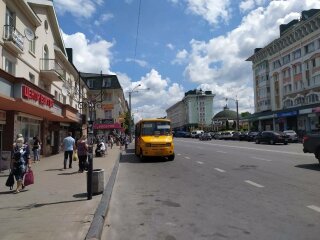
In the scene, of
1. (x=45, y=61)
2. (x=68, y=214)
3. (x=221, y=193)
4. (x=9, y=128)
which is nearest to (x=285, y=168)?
(x=221, y=193)

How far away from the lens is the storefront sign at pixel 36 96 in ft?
56.4

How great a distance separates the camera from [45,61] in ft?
91.5

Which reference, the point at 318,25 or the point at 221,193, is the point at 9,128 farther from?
the point at 318,25

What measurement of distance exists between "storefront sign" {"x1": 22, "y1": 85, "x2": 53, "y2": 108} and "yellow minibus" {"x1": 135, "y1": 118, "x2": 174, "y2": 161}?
5.61m

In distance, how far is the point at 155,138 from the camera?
22.3 meters

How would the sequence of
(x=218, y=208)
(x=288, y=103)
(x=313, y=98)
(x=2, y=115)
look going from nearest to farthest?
(x=218, y=208) → (x=2, y=115) → (x=313, y=98) → (x=288, y=103)

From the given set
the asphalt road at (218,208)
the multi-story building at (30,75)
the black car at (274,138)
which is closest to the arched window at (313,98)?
the black car at (274,138)

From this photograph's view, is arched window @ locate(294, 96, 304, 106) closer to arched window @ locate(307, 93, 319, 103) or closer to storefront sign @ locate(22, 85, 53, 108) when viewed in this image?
arched window @ locate(307, 93, 319, 103)

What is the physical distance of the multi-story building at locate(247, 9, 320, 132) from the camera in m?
55.1

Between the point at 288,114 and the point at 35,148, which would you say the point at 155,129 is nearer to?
the point at 35,148

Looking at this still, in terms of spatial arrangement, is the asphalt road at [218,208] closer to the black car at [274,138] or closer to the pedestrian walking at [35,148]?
the pedestrian walking at [35,148]

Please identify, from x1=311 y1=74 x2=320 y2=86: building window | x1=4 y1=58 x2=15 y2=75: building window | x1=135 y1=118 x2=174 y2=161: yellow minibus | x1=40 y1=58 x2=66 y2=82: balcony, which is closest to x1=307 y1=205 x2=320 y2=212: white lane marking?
x1=135 y1=118 x2=174 y2=161: yellow minibus

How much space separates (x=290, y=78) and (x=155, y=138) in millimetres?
47718

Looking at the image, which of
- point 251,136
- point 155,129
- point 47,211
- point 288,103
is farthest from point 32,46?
point 288,103
